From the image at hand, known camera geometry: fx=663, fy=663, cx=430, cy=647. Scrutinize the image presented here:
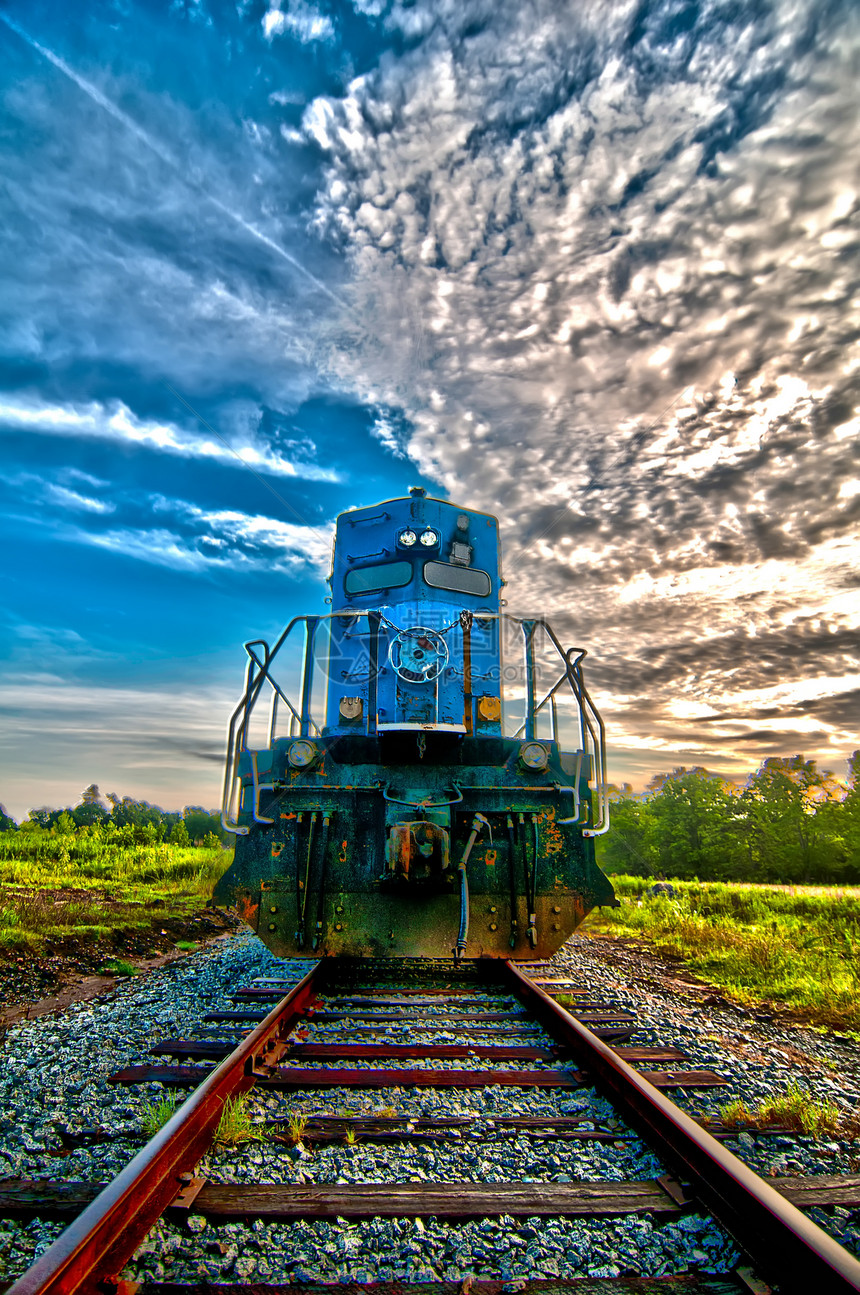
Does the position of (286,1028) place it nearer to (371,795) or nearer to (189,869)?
(371,795)

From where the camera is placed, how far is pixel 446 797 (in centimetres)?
498

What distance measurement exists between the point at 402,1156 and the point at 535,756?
2898 mm

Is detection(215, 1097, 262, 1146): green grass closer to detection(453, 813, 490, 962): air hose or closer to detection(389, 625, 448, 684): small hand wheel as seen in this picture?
detection(453, 813, 490, 962): air hose

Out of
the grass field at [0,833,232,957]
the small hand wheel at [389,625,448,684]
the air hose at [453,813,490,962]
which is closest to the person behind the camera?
the air hose at [453,813,490,962]

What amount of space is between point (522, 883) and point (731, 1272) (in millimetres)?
2970

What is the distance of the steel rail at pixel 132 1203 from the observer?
1649 millimetres

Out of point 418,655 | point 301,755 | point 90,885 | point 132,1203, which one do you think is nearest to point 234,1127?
point 132,1203

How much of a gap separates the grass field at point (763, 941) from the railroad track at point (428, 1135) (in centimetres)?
173

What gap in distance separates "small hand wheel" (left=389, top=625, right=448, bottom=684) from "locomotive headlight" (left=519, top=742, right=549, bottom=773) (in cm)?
113

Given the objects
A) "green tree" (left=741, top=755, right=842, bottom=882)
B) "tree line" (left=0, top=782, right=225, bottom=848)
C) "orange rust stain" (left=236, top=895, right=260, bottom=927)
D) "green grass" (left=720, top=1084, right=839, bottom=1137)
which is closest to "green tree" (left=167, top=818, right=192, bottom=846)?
"tree line" (left=0, top=782, right=225, bottom=848)

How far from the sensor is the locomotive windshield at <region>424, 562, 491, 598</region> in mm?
6816

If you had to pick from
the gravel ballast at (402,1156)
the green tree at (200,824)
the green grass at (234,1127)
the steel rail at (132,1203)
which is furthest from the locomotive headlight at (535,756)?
the green tree at (200,824)

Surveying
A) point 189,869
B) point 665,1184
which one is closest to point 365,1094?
point 665,1184

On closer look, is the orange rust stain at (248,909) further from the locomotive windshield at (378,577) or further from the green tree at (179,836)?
the green tree at (179,836)
